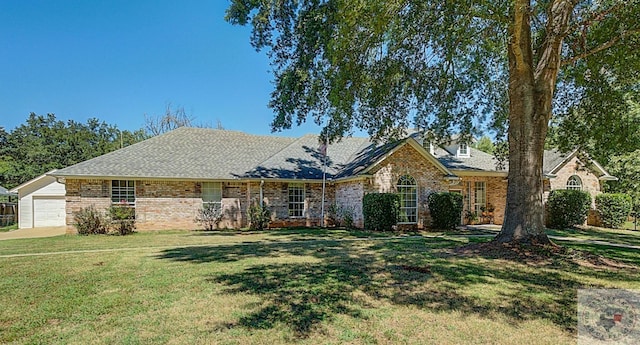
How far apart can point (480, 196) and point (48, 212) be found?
88.6 ft

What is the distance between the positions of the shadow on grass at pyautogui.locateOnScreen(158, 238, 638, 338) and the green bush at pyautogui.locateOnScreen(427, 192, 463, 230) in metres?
7.74

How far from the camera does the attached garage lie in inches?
891

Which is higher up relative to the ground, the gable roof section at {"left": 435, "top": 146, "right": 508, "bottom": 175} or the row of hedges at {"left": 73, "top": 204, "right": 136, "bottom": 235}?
the gable roof section at {"left": 435, "top": 146, "right": 508, "bottom": 175}

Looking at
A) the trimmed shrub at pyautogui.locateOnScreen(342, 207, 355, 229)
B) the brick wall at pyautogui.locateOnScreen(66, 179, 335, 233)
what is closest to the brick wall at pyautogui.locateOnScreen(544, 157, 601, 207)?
the trimmed shrub at pyautogui.locateOnScreen(342, 207, 355, 229)

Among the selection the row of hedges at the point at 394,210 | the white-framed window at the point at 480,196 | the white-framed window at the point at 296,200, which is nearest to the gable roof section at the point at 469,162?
the white-framed window at the point at 480,196

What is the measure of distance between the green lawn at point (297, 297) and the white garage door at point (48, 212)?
629 inches

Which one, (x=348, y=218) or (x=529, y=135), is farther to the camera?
(x=348, y=218)

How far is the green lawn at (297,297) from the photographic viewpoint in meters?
4.32

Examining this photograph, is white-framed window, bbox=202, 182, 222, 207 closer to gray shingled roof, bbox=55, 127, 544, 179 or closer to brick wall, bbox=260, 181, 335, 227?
gray shingled roof, bbox=55, 127, 544, 179

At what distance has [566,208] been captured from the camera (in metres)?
18.5

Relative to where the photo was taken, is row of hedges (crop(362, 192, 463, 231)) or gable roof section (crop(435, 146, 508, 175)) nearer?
row of hedges (crop(362, 192, 463, 231))

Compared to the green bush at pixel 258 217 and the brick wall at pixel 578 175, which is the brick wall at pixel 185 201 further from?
the brick wall at pixel 578 175

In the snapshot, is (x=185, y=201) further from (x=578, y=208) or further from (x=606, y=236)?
(x=578, y=208)

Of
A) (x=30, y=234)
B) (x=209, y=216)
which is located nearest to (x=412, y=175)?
(x=209, y=216)
